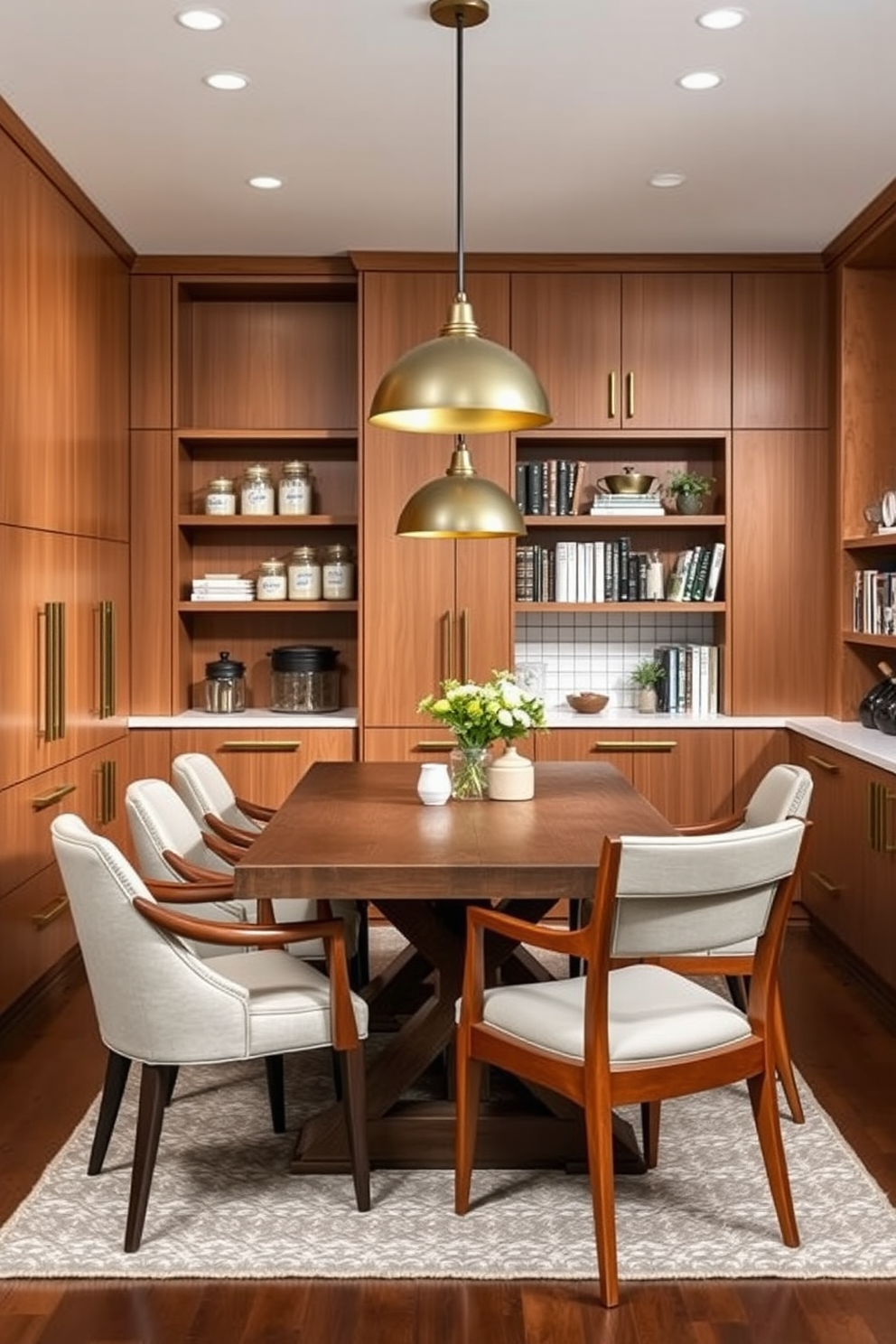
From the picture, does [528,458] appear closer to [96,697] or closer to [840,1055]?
[96,697]

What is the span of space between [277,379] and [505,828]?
3484 millimetres

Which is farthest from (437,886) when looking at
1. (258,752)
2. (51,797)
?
(258,752)

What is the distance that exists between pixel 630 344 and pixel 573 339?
0.78ft

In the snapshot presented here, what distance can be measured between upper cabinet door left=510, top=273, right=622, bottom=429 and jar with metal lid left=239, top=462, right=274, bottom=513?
1.21m

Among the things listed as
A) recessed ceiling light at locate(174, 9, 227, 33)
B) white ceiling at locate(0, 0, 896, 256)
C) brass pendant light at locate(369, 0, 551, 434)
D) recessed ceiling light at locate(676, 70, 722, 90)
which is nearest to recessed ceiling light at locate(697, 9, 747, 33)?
white ceiling at locate(0, 0, 896, 256)

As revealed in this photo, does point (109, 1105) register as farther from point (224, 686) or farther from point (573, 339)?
point (573, 339)

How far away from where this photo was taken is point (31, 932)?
4719mm

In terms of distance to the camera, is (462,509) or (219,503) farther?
(219,503)

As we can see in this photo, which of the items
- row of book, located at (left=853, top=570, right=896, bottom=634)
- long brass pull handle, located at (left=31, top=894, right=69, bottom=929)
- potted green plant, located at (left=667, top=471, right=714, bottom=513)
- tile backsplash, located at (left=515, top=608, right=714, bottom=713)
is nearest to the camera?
long brass pull handle, located at (left=31, top=894, right=69, bottom=929)

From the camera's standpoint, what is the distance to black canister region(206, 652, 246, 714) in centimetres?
623

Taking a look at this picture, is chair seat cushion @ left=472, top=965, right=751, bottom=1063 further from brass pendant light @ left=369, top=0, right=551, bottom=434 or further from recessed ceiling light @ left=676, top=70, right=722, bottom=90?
recessed ceiling light @ left=676, top=70, right=722, bottom=90

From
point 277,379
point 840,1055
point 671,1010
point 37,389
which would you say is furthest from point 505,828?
point 277,379

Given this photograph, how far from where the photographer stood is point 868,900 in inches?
198

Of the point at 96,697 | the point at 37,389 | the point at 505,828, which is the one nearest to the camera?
the point at 505,828
